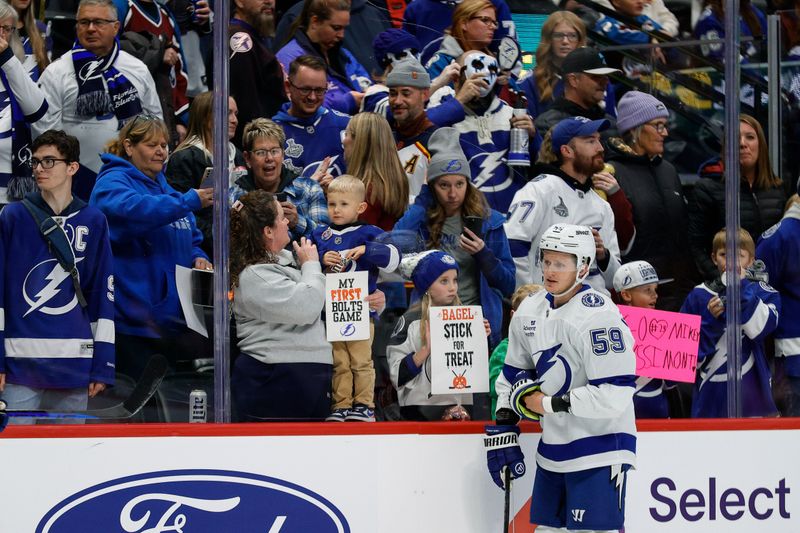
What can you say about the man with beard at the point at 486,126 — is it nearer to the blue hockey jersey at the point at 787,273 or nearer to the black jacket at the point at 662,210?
the black jacket at the point at 662,210

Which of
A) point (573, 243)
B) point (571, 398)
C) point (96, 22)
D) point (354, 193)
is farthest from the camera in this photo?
point (354, 193)

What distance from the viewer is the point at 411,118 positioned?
15.9 ft

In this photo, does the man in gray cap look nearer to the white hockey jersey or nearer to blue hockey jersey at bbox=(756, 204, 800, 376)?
the white hockey jersey

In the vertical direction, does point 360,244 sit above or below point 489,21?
below

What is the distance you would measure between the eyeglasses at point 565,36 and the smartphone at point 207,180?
4.42ft

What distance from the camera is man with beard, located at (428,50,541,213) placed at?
4.91 meters

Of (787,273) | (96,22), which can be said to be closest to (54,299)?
(96,22)

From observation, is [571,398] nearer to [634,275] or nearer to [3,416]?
[634,275]

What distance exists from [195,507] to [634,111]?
213 centimetres

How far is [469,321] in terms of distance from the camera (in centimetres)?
490

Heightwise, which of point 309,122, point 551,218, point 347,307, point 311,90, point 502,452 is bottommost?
point 502,452

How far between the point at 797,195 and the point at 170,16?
7.91 ft

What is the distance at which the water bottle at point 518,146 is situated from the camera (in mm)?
4973

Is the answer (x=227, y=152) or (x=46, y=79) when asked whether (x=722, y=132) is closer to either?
(x=227, y=152)
